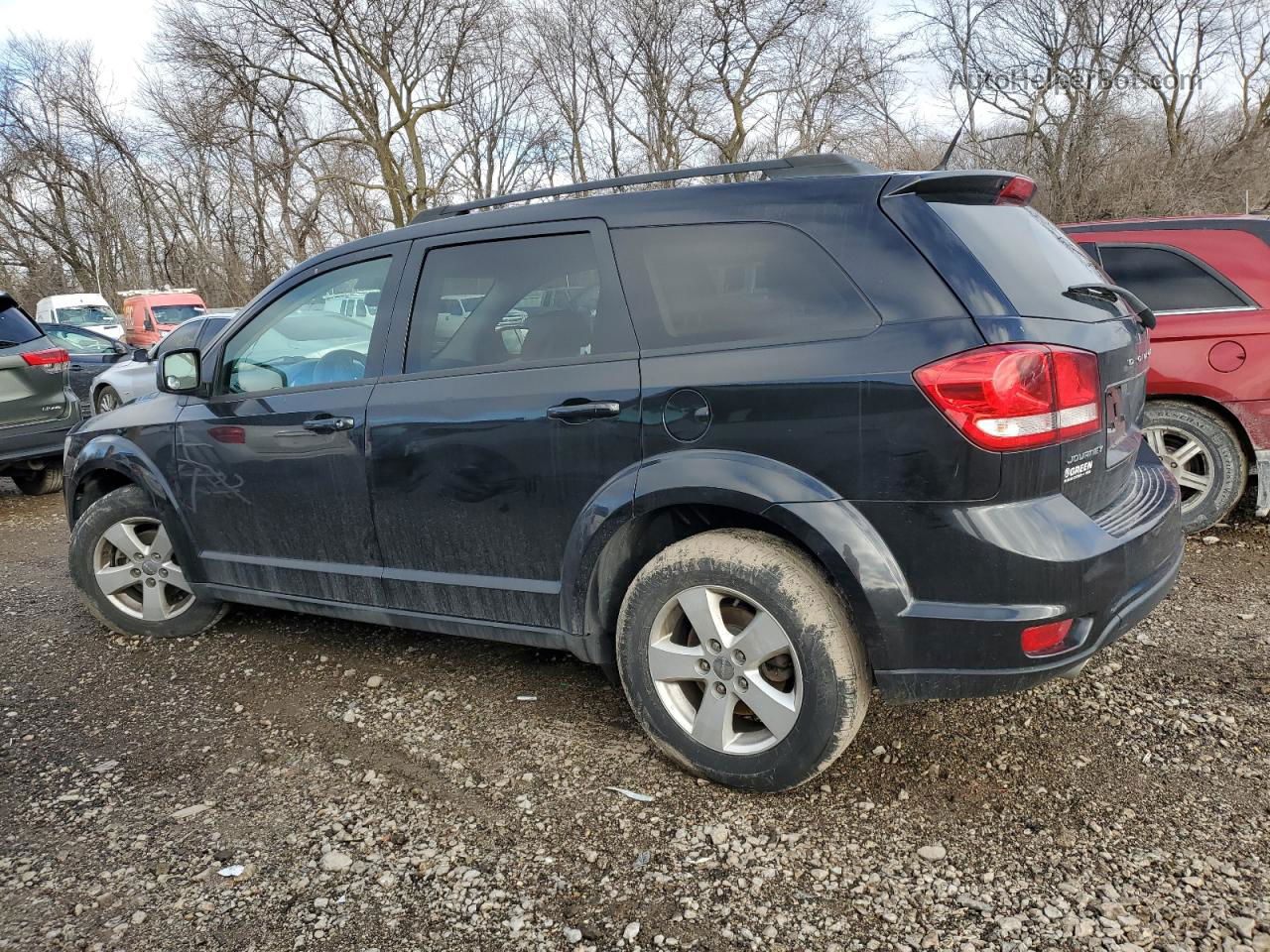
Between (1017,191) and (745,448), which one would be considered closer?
(745,448)

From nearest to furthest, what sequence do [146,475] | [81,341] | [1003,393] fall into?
[1003,393] < [146,475] < [81,341]

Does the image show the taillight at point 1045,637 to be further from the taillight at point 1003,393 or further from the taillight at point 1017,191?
the taillight at point 1017,191

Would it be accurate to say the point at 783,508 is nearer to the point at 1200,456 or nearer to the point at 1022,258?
the point at 1022,258

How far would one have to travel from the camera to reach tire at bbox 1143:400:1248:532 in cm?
484

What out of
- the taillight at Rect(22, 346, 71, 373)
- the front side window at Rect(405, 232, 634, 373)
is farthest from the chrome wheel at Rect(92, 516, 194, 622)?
the taillight at Rect(22, 346, 71, 373)

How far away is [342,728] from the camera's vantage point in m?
3.34

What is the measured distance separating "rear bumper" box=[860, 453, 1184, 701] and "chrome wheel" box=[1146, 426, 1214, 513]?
9.39 feet

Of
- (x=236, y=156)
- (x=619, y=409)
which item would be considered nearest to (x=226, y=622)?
(x=619, y=409)

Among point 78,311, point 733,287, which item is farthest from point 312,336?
point 78,311

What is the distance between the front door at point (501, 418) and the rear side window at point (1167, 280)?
11.9ft

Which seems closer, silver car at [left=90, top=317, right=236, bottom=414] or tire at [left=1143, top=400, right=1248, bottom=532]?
tire at [left=1143, top=400, right=1248, bottom=532]

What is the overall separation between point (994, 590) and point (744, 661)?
2.35 ft

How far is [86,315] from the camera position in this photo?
2514cm

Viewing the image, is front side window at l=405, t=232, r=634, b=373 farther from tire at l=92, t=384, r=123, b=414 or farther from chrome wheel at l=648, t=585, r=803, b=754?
tire at l=92, t=384, r=123, b=414
